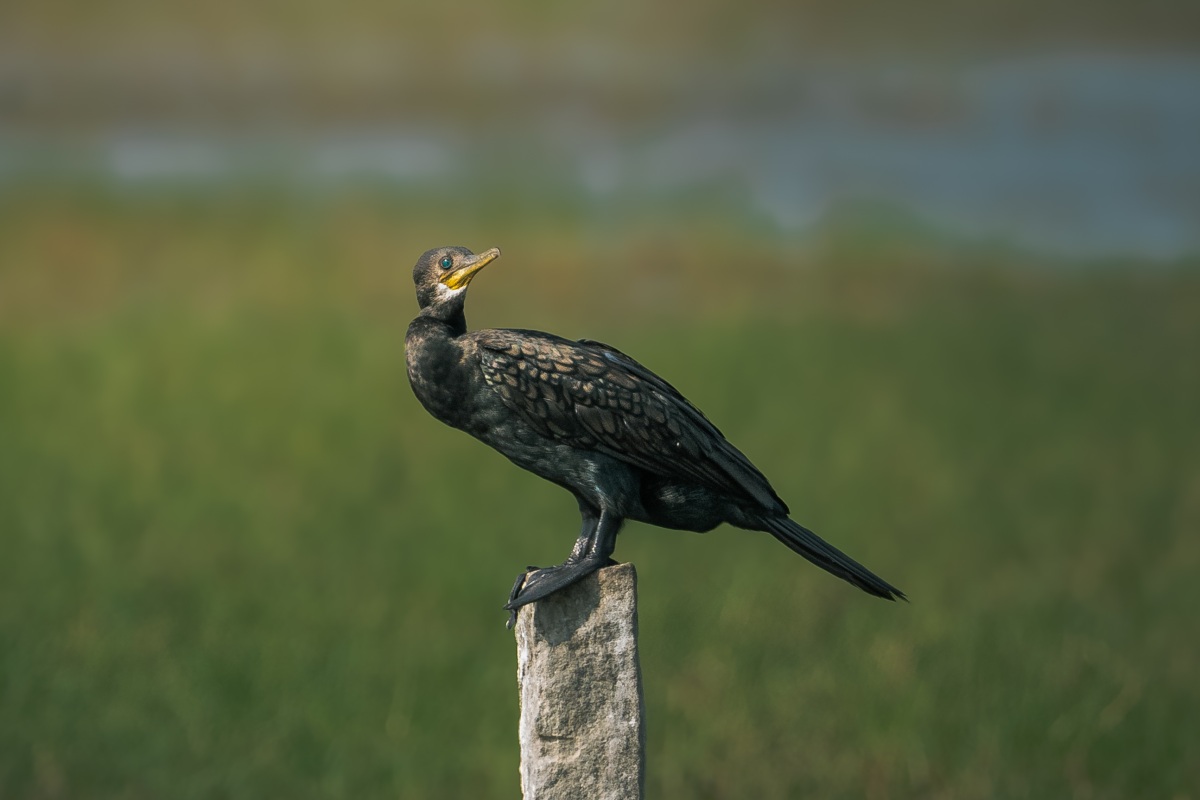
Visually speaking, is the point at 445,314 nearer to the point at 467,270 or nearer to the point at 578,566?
the point at 467,270

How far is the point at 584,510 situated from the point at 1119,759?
4520 mm

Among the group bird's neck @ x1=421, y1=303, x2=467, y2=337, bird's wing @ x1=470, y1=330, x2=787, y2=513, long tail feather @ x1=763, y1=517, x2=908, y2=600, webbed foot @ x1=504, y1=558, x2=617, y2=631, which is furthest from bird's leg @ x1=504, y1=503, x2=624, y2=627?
bird's neck @ x1=421, y1=303, x2=467, y2=337

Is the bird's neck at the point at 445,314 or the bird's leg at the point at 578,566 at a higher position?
the bird's neck at the point at 445,314

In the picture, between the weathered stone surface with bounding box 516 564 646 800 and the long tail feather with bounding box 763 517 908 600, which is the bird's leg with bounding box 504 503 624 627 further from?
the long tail feather with bounding box 763 517 908 600

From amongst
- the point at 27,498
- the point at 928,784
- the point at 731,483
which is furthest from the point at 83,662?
the point at 731,483

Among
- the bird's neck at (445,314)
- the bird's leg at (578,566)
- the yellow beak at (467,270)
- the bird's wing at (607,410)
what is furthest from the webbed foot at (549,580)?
the yellow beak at (467,270)

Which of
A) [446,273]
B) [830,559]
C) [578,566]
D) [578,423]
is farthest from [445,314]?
[830,559]

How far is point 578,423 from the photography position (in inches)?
131

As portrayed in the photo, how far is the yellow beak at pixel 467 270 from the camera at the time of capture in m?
3.34

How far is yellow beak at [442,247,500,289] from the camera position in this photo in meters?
3.34

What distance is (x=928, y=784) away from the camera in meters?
6.76

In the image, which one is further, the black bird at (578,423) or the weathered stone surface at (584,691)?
the weathered stone surface at (584,691)

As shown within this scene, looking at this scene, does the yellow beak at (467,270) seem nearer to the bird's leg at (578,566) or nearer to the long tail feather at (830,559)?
the bird's leg at (578,566)

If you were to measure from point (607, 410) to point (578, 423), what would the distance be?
81 millimetres
